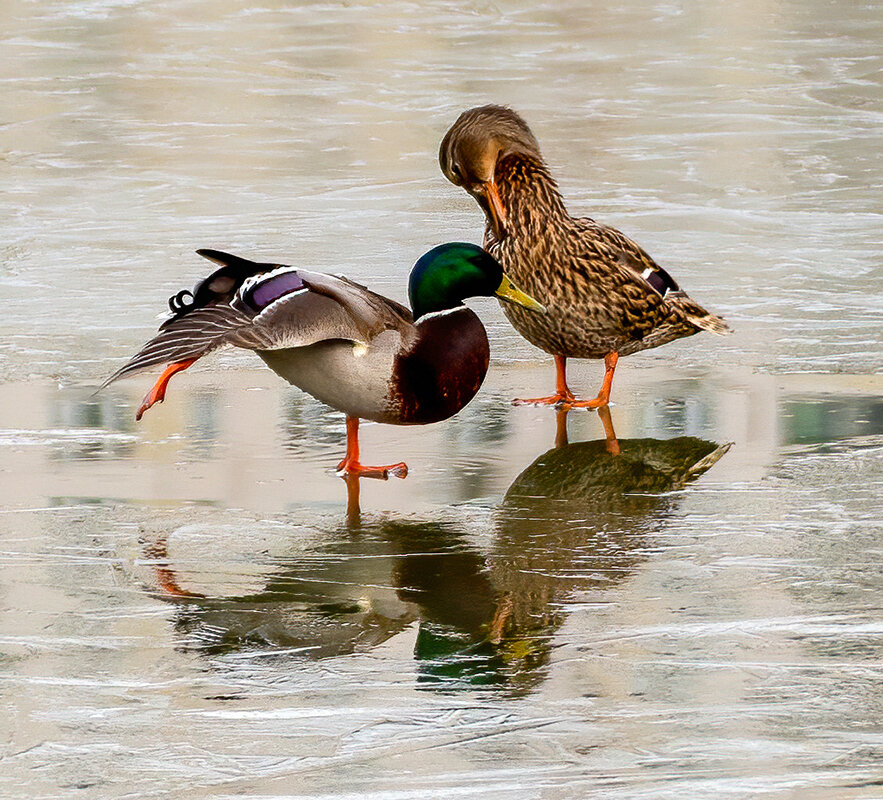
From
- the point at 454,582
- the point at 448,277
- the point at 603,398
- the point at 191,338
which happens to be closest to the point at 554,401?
the point at 603,398

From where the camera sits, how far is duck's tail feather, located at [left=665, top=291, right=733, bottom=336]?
6.38 metres

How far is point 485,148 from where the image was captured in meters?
6.11

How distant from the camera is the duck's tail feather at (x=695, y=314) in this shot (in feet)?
20.9

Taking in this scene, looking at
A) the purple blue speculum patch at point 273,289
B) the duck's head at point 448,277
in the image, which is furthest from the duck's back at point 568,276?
the purple blue speculum patch at point 273,289

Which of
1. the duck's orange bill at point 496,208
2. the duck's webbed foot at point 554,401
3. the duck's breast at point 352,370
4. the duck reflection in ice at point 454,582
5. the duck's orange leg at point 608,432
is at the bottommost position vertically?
the duck reflection in ice at point 454,582

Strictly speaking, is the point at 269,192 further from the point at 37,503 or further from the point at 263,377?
the point at 37,503

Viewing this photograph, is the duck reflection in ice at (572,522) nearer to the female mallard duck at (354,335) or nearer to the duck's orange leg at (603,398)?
the duck's orange leg at (603,398)

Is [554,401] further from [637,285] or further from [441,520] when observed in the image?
[441,520]

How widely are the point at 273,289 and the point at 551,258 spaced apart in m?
1.38

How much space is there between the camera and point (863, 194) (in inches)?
403

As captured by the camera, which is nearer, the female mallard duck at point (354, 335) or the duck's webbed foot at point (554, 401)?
the female mallard duck at point (354, 335)

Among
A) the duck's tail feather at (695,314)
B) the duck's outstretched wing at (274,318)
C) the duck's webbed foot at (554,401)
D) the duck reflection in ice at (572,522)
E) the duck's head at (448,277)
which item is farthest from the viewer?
the duck's tail feather at (695,314)

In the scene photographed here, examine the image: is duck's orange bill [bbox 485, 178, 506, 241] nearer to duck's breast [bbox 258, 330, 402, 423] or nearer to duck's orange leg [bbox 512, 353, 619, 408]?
duck's orange leg [bbox 512, 353, 619, 408]

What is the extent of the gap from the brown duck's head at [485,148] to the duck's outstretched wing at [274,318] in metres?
1.04
